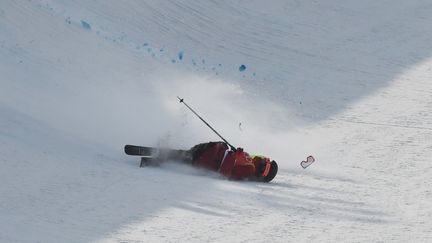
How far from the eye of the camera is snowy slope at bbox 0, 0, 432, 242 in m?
7.61

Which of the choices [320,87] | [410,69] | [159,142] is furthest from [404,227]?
[410,69]

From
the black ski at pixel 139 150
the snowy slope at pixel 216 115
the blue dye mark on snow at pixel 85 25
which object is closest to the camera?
the snowy slope at pixel 216 115

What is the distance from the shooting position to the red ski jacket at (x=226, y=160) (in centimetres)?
866

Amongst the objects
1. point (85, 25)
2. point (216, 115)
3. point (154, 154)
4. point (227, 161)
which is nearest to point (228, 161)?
point (227, 161)

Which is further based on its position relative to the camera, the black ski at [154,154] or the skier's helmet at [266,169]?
the black ski at [154,154]

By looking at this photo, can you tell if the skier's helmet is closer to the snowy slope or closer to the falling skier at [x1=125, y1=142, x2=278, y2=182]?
the falling skier at [x1=125, y1=142, x2=278, y2=182]

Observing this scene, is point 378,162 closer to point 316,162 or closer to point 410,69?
point 316,162

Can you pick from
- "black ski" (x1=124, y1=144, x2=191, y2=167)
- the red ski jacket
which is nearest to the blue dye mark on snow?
"black ski" (x1=124, y1=144, x2=191, y2=167)

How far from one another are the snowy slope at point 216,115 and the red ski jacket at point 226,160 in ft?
0.43

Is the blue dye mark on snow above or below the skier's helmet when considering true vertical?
above

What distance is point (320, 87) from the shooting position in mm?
12977

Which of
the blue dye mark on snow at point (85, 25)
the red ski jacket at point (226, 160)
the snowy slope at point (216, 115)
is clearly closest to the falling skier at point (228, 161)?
the red ski jacket at point (226, 160)

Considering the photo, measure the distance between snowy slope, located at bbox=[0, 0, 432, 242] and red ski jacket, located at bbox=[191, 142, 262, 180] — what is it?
13 centimetres

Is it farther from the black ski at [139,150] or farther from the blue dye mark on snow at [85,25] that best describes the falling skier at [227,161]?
the blue dye mark on snow at [85,25]
